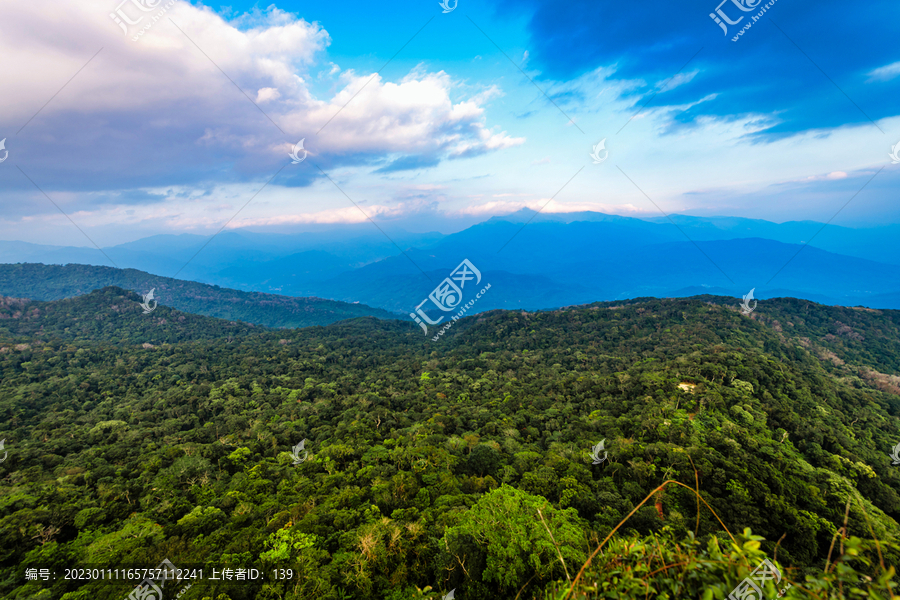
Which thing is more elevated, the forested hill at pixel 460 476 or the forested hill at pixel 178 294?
the forested hill at pixel 178 294

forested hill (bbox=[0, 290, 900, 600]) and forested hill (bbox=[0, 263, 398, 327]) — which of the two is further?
forested hill (bbox=[0, 263, 398, 327])

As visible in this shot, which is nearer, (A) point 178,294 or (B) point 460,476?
(B) point 460,476

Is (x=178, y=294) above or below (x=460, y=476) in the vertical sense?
above

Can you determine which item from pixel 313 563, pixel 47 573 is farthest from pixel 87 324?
Answer: pixel 313 563

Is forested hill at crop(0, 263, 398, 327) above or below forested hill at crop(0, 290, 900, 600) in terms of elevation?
above

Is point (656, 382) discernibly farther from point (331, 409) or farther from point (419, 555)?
point (331, 409)
